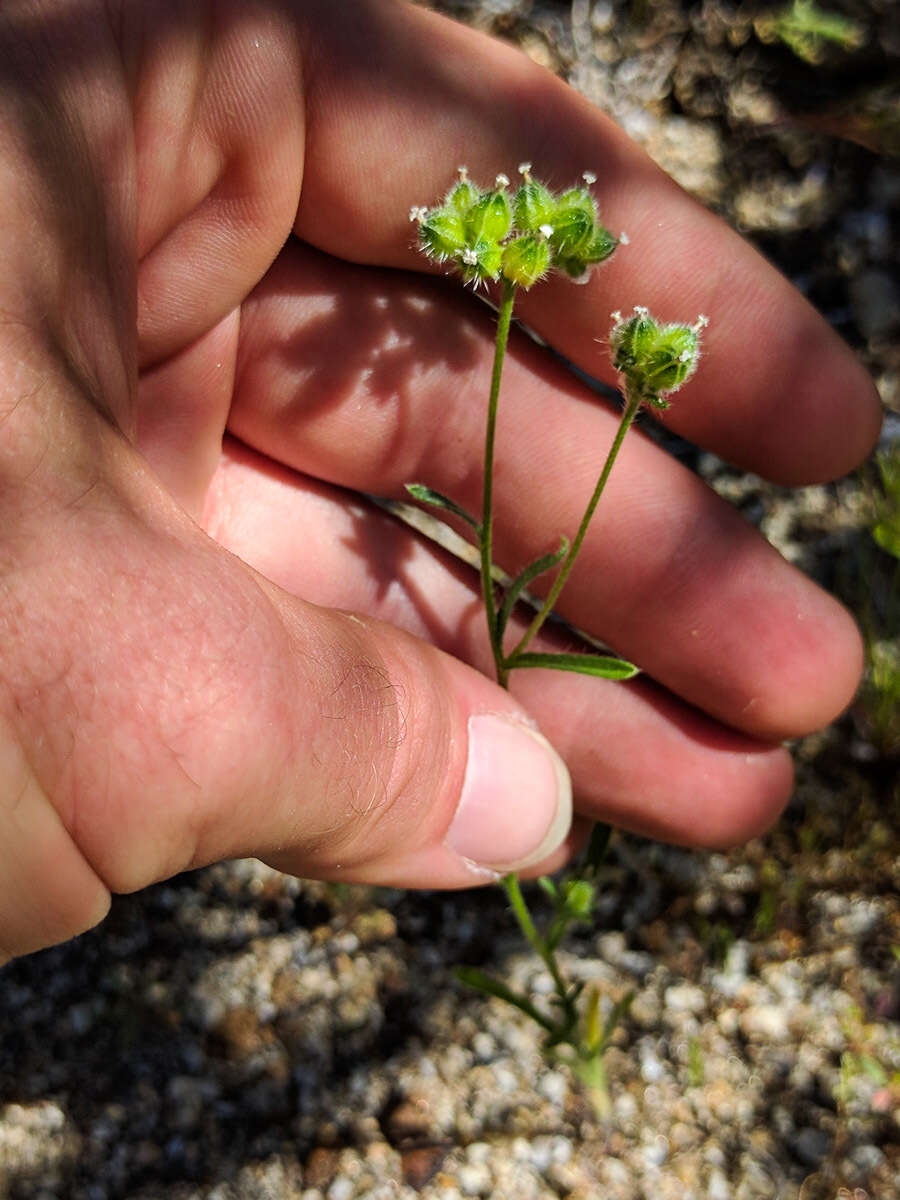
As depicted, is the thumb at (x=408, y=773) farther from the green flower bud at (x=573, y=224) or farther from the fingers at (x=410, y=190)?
the fingers at (x=410, y=190)

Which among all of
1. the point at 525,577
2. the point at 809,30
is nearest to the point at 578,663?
the point at 525,577

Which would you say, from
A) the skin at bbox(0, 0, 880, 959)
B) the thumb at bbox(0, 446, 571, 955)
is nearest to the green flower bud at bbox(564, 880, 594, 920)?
the skin at bbox(0, 0, 880, 959)

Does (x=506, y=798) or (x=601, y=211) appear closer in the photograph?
(x=506, y=798)

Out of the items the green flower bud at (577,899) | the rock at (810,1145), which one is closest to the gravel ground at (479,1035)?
the rock at (810,1145)

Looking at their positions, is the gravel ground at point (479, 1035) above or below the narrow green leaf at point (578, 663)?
below

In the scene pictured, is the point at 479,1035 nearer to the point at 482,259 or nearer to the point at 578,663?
the point at 578,663

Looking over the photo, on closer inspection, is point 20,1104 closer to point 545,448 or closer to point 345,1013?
point 345,1013

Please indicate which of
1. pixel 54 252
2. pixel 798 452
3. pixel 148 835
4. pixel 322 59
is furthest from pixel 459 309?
pixel 148 835

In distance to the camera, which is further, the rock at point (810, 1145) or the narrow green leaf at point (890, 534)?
the narrow green leaf at point (890, 534)
